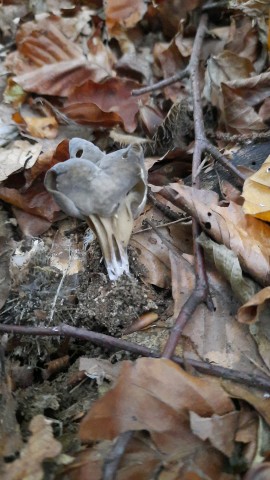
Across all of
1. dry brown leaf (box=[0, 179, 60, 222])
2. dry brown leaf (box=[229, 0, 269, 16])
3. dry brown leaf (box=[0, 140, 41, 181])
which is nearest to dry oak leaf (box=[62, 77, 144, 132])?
dry brown leaf (box=[0, 140, 41, 181])

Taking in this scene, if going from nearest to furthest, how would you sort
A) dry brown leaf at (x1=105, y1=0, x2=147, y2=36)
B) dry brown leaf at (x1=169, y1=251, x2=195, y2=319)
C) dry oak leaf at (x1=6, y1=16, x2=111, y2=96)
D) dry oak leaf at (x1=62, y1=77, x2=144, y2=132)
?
1. dry brown leaf at (x1=169, y1=251, x2=195, y2=319)
2. dry oak leaf at (x1=62, y1=77, x2=144, y2=132)
3. dry oak leaf at (x1=6, y1=16, x2=111, y2=96)
4. dry brown leaf at (x1=105, y1=0, x2=147, y2=36)

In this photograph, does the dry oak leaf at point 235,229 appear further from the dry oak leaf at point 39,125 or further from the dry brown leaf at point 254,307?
the dry oak leaf at point 39,125

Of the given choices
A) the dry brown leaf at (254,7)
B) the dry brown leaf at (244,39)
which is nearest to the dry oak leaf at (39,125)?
the dry brown leaf at (244,39)

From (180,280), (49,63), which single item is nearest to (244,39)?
(49,63)

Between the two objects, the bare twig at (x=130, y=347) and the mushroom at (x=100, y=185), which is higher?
the mushroom at (x=100, y=185)

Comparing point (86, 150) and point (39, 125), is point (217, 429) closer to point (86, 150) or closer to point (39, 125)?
point (86, 150)

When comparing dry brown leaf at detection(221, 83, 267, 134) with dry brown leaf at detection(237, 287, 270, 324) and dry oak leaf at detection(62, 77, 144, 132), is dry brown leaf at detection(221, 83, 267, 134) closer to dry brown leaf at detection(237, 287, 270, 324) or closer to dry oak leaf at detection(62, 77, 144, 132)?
dry oak leaf at detection(62, 77, 144, 132)

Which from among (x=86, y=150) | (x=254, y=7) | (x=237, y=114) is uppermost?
(x=254, y=7)
